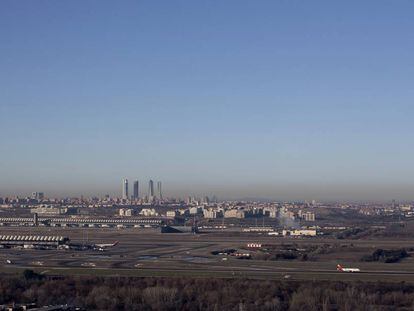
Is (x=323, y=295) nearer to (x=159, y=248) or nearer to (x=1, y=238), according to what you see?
(x=159, y=248)

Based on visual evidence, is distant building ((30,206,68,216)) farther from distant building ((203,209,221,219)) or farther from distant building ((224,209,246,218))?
distant building ((224,209,246,218))

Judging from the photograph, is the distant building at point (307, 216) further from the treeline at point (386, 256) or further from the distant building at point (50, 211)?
the treeline at point (386, 256)

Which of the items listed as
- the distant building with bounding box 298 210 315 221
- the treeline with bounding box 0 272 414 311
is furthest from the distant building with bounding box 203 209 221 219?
the treeline with bounding box 0 272 414 311

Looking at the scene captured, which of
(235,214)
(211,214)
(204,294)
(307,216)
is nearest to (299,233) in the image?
(307,216)

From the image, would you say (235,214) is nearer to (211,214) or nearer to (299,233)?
(211,214)

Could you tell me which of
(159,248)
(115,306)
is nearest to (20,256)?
(159,248)

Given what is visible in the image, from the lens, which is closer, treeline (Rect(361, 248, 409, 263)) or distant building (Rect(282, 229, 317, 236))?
treeline (Rect(361, 248, 409, 263))
